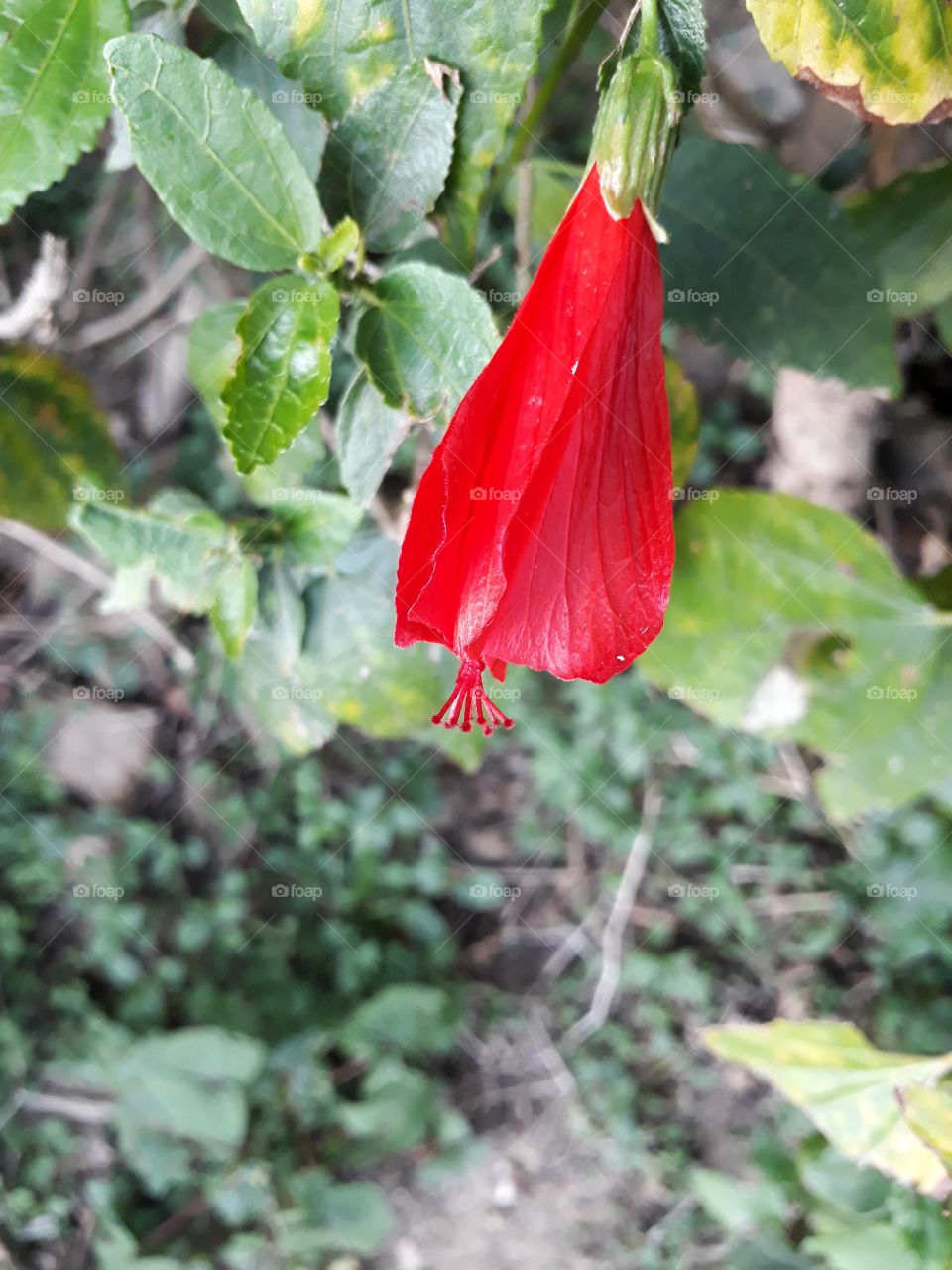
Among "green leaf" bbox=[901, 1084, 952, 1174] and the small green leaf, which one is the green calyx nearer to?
the small green leaf

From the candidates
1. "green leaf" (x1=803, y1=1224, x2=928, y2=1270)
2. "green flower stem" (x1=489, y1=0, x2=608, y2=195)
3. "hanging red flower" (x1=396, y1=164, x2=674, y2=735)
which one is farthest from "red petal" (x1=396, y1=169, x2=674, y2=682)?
"green leaf" (x1=803, y1=1224, x2=928, y2=1270)

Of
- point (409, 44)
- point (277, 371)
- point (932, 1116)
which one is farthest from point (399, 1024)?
point (409, 44)

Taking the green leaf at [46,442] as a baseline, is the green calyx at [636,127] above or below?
above

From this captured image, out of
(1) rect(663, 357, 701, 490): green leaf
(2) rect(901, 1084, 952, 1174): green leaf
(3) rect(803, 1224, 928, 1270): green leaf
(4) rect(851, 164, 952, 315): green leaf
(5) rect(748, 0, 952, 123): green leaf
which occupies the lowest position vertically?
(3) rect(803, 1224, 928, 1270): green leaf

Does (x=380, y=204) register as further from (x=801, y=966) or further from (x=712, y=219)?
(x=801, y=966)

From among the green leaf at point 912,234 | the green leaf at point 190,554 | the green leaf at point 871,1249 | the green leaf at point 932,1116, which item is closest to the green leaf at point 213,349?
the green leaf at point 190,554

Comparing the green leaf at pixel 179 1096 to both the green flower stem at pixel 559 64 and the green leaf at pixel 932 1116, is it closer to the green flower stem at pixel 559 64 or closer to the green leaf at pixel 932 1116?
the green leaf at pixel 932 1116

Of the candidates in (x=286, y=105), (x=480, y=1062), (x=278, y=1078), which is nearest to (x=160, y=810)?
(x=278, y=1078)
